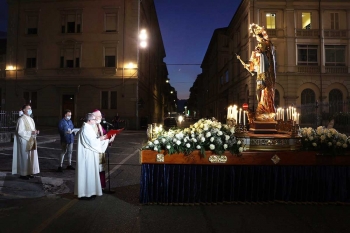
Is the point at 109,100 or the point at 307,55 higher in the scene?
the point at 307,55

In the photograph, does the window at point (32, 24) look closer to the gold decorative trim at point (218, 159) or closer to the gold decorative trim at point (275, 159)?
the gold decorative trim at point (218, 159)

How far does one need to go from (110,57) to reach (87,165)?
27061 mm

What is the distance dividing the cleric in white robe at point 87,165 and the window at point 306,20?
A: 102ft

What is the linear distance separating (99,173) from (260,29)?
4964 mm

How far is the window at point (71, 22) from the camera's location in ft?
104

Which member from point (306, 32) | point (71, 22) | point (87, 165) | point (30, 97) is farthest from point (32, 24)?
point (87, 165)

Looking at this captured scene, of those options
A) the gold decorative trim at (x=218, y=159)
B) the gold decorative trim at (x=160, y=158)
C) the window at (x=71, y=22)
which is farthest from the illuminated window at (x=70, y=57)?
the gold decorative trim at (x=218, y=159)

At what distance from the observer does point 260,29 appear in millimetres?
6676

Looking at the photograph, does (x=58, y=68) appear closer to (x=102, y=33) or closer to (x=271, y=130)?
(x=102, y=33)

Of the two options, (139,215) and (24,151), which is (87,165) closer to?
(139,215)

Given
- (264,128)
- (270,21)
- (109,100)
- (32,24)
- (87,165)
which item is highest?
(32,24)

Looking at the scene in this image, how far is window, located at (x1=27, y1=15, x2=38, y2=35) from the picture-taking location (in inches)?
1266

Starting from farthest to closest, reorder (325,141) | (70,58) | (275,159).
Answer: (70,58)
(325,141)
(275,159)

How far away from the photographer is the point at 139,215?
4.97 meters
